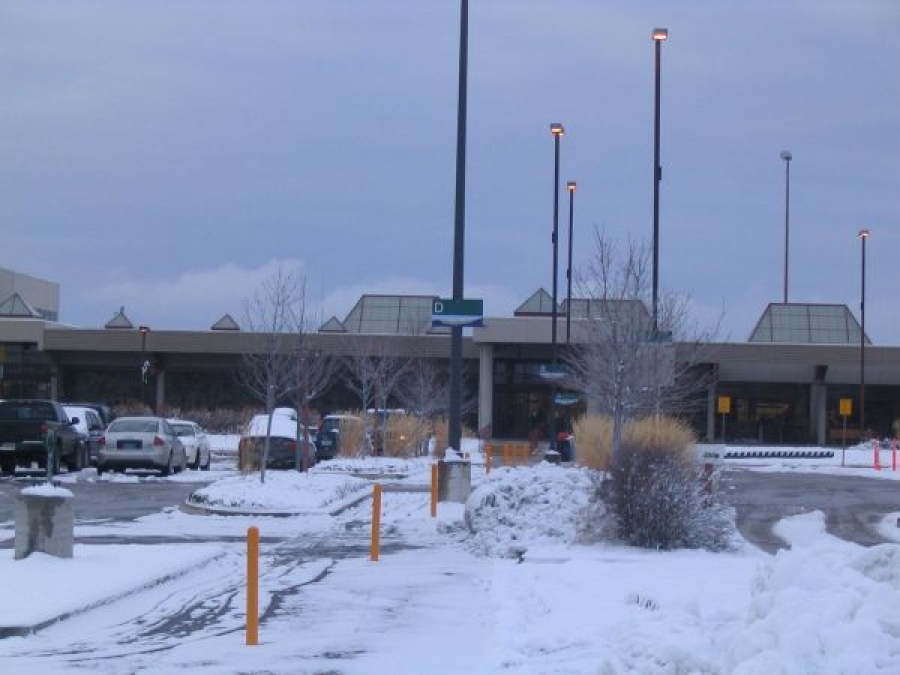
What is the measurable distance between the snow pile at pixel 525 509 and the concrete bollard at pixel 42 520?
205 inches

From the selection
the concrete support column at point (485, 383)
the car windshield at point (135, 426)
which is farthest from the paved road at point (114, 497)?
the concrete support column at point (485, 383)

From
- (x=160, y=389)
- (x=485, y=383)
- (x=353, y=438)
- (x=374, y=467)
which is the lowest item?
(x=374, y=467)

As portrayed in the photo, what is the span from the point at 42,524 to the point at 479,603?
15.3 ft

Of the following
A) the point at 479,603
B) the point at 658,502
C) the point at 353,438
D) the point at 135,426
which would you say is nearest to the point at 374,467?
the point at 353,438

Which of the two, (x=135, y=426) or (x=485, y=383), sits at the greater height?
(x=485, y=383)

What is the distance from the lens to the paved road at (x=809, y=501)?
67.5ft

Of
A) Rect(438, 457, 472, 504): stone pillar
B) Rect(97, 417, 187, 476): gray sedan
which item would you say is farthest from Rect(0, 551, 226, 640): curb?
Rect(97, 417, 187, 476): gray sedan

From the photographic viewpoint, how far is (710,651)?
8539 mm

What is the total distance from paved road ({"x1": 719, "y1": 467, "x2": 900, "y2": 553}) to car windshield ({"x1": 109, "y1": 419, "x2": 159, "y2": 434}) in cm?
1411

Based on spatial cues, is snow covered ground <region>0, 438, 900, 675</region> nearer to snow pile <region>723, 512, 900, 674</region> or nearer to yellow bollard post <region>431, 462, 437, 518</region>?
snow pile <region>723, 512, 900, 674</region>

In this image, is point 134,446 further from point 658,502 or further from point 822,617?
point 822,617

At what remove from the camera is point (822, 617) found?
7.70m

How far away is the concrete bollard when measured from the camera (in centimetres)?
1384

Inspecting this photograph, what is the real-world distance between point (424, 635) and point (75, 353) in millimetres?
59798
